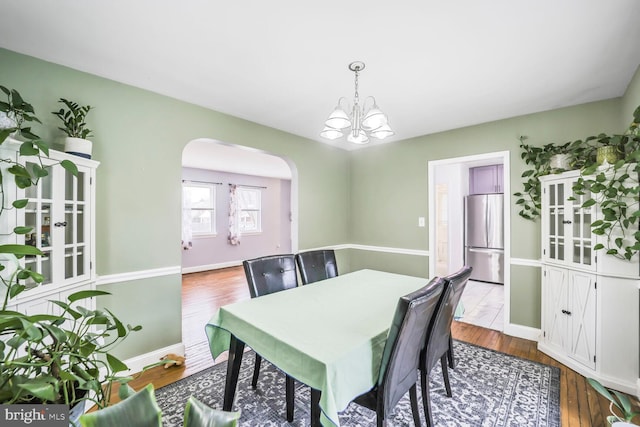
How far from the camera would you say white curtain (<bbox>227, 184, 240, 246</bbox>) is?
267 inches

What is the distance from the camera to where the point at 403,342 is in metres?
Answer: 1.31

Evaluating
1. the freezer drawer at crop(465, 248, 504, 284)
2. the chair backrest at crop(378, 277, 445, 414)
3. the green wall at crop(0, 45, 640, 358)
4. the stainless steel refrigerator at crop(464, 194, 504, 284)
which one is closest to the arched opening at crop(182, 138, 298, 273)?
the green wall at crop(0, 45, 640, 358)

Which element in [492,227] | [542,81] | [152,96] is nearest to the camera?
[542,81]

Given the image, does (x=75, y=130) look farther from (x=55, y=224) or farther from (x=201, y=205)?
(x=201, y=205)

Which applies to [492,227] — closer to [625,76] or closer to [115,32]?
[625,76]

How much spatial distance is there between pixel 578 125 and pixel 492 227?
2.77 metres

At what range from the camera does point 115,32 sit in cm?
169

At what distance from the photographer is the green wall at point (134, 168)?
201 cm

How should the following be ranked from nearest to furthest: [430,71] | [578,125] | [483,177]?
1. [430,71]
2. [578,125]
3. [483,177]

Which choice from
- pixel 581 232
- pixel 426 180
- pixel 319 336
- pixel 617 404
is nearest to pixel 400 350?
pixel 319 336

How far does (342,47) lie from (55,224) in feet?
7.14

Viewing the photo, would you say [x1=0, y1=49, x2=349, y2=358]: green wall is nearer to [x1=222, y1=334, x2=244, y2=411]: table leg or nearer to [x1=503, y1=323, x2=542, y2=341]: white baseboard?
[x1=222, y1=334, x2=244, y2=411]: table leg

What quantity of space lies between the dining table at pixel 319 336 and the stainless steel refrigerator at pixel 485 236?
3.82m

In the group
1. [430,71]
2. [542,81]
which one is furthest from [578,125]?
[430,71]
